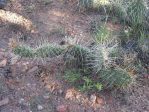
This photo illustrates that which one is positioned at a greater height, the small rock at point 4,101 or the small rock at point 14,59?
the small rock at point 14,59

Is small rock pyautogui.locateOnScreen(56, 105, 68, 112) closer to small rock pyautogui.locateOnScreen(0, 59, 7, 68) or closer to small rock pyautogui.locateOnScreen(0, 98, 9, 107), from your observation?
small rock pyautogui.locateOnScreen(0, 98, 9, 107)

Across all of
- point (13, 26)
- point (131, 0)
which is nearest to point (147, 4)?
point (131, 0)

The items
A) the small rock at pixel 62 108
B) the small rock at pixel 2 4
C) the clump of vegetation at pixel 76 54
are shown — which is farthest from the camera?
the small rock at pixel 2 4

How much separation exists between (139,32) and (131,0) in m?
0.48

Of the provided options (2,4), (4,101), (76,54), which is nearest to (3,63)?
(4,101)

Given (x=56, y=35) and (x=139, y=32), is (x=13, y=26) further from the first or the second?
(x=139, y=32)

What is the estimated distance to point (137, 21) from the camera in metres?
5.30

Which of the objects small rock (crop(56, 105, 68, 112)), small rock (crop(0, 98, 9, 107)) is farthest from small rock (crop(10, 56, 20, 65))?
small rock (crop(56, 105, 68, 112))

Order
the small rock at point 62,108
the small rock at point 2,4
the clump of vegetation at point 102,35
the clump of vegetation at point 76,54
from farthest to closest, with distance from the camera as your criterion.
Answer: the small rock at point 2,4, the clump of vegetation at point 102,35, the clump of vegetation at point 76,54, the small rock at point 62,108

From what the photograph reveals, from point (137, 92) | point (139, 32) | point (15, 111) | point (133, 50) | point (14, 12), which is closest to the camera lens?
point (15, 111)

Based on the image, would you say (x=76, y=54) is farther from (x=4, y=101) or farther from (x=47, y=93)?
(x=4, y=101)

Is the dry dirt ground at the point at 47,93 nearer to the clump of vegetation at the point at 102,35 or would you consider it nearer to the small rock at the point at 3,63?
the small rock at the point at 3,63

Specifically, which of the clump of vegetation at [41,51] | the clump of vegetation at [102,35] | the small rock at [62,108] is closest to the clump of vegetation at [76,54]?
the clump of vegetation at [41,51]

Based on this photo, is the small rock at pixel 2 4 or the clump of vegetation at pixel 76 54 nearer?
the clump of vegetation at pixel 76 54
